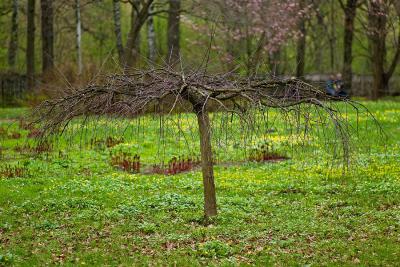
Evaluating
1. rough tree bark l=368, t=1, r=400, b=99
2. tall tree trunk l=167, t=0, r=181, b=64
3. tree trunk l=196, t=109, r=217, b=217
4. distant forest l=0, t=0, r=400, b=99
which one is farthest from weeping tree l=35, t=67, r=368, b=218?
rough tree bark l=368, t=1, r=400, b=99

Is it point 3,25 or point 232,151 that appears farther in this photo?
point 3,25

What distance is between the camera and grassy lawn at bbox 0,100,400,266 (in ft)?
32.4

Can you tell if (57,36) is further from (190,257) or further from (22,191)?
(190,257)

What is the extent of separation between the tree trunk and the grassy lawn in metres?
0.27

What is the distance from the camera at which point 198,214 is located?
40.5ft

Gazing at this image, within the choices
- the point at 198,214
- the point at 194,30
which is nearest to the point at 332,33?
the point at 194,30

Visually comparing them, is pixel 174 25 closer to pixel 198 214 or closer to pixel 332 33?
pixel 332 33

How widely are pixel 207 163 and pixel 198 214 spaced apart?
1.26 metres

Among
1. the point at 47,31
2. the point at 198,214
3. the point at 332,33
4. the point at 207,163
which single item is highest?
the point at 332,33

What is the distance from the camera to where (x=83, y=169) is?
17.4m

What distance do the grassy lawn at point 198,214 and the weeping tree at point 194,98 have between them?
0.42 meters

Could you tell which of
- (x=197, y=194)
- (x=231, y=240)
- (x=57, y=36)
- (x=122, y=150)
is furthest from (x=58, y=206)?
(x=57, y=36)

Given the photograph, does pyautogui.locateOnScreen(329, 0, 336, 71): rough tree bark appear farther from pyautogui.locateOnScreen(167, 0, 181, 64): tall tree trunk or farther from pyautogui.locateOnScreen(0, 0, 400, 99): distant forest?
pyautogui.locateOnScreen(167, 0, 181, 64): tall tree trunk

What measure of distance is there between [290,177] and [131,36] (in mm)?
17486
